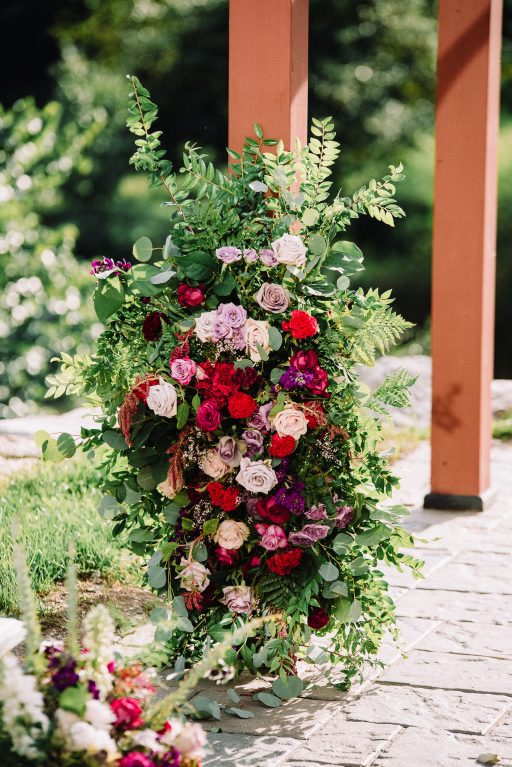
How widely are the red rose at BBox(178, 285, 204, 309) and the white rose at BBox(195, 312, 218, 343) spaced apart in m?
0.07

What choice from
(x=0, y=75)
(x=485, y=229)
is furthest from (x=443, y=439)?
(x=0, y=75)

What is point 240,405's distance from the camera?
9.55 ft

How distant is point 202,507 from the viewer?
3.05 m

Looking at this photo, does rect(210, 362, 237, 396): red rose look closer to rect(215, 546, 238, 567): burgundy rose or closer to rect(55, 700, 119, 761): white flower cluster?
rect(215, 546, 238, 567): burgundy rose

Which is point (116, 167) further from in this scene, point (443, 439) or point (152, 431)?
point (152, 431)

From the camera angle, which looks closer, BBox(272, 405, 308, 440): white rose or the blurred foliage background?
BBox(272, 405, 308, 440): white rose

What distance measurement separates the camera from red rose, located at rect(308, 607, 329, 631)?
3.05 metres

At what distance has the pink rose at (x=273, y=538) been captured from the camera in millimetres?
2955

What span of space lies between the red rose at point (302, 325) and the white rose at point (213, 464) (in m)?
0.39

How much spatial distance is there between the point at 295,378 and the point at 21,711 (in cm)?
131

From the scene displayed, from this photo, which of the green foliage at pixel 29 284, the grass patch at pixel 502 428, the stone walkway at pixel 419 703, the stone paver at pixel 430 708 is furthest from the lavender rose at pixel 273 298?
the green foliage at pixel 29 284

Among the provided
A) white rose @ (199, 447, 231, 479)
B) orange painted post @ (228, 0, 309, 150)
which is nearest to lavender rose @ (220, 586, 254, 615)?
white rose @ (199, 447, 231, 479)

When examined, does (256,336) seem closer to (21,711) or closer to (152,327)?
(152,327)

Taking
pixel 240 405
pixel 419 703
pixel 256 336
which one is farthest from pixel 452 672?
pixel 256 336
